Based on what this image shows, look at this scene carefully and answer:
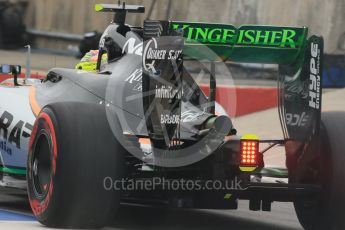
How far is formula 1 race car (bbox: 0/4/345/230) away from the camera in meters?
8.03

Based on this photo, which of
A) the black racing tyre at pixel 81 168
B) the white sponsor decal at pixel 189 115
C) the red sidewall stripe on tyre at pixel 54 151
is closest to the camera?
the black racing tyre at pixel 81 168

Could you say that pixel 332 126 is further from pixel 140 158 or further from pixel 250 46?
pixel 140 158

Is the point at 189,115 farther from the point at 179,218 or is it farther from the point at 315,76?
the point at 179,218

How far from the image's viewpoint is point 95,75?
9.64m

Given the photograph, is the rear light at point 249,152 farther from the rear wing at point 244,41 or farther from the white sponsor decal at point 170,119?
the rear wing at point 244,41

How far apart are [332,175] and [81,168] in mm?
2029

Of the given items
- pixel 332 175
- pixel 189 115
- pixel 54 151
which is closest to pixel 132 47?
pixel 189 115

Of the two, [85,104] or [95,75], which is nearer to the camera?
[85,104]

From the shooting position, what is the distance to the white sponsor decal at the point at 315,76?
825 centimetres

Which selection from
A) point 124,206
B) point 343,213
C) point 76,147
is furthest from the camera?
point 124,206

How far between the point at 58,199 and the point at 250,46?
1.96 meters

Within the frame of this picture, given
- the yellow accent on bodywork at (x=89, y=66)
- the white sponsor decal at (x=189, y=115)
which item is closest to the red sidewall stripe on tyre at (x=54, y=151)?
the white sponsor decal at (x=189, y=115)

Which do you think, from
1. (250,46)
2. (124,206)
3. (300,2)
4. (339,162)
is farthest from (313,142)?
(300,2)

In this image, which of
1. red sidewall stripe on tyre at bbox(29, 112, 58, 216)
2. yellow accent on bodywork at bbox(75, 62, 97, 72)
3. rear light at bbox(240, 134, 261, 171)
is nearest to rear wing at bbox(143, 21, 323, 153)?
rear light at bbox(240, 134, 261, 171)
